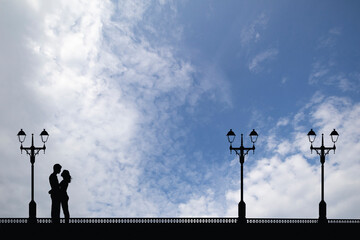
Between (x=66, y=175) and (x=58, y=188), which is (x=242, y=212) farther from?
(x=58, y=188)

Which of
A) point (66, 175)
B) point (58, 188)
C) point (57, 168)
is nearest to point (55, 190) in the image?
point (58, 188)

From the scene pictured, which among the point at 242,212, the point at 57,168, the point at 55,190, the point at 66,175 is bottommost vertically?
the point at 242,212

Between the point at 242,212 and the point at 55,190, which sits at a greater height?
the point at 55,190

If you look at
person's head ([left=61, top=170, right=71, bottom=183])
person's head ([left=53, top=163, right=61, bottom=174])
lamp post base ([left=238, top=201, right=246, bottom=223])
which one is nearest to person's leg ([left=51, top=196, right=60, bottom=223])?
person's head ([left=61, top=170, right=71, bottom=183])

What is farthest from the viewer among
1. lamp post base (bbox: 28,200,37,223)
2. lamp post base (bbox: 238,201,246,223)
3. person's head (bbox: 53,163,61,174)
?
lamp post base (bbox: 28,200,37,223)

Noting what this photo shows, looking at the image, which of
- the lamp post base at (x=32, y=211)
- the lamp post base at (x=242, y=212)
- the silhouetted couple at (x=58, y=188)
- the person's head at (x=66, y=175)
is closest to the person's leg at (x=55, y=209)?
the silhouetted couple at (x=58, y=188)

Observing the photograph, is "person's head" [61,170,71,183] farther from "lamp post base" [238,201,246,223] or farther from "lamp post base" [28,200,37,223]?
"lamp post base" [238,201,246,223]

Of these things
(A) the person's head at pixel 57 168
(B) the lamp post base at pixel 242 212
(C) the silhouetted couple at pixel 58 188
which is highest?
(A) the person's head at pixel 57 168

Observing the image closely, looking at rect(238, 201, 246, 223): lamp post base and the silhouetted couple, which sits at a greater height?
the silhouetted couple

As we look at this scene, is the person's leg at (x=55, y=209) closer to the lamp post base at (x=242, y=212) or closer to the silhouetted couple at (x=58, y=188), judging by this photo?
the silhouetted couple at (x=58, y=188)
